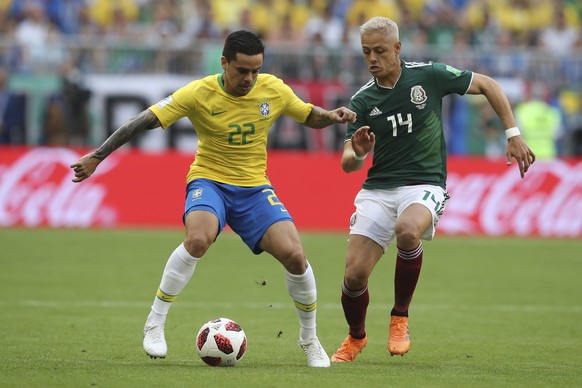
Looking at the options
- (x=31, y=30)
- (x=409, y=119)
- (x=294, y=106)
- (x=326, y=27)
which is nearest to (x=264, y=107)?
(x=294, y=106)

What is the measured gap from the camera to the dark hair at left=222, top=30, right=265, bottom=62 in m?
8.48

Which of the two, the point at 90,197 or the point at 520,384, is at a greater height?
the point at 520,384

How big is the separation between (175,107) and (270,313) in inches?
157

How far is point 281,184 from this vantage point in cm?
2081

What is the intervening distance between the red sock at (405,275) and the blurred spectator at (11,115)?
14.9 meters

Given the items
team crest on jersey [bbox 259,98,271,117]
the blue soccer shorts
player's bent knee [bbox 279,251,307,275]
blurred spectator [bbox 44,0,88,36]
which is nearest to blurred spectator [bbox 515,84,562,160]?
blurred spectator [bbox 44,0,88,36]

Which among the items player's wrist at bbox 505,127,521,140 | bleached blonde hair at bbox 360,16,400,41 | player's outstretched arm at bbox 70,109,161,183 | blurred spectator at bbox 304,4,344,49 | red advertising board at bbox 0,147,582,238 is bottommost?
red advertising board at bbox 0,147,582,238

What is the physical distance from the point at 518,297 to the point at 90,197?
31.0 ft

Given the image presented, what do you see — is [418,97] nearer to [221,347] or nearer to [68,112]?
[221,347]

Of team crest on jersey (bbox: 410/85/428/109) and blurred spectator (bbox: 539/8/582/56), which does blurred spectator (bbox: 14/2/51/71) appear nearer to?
blurred spectator (bbox: 539/8/582/56)

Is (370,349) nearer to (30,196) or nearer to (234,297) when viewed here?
(234,297)

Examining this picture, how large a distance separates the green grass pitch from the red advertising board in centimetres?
40

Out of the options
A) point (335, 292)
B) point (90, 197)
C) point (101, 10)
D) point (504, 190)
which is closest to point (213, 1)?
point (101, 10)

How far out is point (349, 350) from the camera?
29.9 feet
